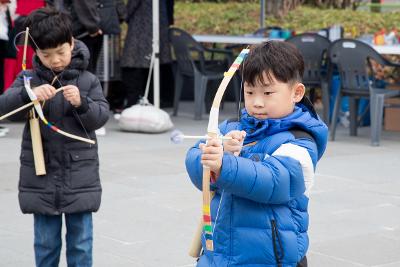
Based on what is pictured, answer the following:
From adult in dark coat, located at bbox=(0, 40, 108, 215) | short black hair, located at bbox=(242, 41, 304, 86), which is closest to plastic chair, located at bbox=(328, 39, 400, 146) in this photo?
adult in dark coat, located at bbox=(0, 40, 108, 215)

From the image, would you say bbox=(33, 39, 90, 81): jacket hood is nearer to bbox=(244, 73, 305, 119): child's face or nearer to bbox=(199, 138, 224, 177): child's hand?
bbox=(244, 73, 305, 119): child's face

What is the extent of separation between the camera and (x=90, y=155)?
14.4 ft

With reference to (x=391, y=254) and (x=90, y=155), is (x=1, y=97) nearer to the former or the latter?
(x=90, y=155)

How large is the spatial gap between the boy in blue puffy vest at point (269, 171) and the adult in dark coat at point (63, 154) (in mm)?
1206

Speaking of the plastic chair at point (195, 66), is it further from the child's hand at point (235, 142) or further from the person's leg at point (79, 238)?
the child's hand at point (235, 142)

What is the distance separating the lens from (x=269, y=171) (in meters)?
3.08

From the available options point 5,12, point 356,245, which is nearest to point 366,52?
point 5,12

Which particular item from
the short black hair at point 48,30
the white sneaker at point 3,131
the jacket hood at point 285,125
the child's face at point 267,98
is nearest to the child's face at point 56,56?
the short black hair at point 48,30

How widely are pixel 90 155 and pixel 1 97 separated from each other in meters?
0.49

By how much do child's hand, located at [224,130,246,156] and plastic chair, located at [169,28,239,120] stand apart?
8448mm

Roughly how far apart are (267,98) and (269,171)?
0.83 ft

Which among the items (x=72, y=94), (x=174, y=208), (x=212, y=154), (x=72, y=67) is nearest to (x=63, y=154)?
(x=72, y=94)

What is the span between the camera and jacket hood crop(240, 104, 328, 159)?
10.5ft

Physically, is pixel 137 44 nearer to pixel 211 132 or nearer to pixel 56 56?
pixel 56 56
